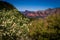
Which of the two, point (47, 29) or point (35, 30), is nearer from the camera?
point (47, 29)

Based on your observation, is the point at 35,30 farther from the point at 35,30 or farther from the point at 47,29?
the point at 47,29

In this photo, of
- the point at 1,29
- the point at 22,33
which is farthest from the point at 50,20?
the point at 1,29

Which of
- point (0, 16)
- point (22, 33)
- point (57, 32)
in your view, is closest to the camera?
point (57, 32)

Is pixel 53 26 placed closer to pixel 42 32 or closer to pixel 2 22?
pixel 42 32

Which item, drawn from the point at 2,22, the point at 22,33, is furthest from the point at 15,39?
the point at 2,22

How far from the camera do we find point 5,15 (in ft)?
63.0

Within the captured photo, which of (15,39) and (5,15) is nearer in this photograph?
(15,39)

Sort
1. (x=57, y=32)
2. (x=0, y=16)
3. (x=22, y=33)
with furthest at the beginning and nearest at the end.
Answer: (x=0, y=16)
(x=22, y=33)
(x=57, y=32)

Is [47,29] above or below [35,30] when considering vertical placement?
above

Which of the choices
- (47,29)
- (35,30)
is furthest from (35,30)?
(47,29)

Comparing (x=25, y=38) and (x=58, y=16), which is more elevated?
(x=58, y=16)

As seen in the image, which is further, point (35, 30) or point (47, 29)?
point (35, 30)

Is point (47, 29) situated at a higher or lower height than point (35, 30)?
higher

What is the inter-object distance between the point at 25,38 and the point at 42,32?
1641mm
